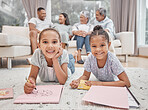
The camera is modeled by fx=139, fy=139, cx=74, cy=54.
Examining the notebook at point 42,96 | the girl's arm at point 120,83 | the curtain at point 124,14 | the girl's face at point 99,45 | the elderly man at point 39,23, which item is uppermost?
the curtain at point 124,14

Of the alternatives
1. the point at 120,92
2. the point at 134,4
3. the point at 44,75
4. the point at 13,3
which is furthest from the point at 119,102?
the point at 13,3

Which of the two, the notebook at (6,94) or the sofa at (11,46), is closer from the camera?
the notebook at (6,94)

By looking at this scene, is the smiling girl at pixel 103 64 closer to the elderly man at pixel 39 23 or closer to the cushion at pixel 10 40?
the cushion at pixel 10 40

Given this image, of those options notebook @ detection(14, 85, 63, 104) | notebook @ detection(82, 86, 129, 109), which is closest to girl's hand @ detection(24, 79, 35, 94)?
notebook @ detection(14, 85, 63, 104)

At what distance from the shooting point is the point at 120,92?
0.77 meters

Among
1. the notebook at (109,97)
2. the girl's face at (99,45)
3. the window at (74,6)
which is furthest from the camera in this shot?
the window at (74,6)

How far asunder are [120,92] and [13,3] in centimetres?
417

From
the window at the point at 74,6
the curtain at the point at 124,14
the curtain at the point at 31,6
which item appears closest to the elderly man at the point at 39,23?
the curtain at the point at 31,6

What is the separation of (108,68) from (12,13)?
3.84 m

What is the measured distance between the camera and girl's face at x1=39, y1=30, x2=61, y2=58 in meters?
0.97

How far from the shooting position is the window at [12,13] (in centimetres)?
377

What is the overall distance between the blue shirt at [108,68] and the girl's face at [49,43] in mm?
285

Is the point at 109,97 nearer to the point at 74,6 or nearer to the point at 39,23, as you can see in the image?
the point at 39,23

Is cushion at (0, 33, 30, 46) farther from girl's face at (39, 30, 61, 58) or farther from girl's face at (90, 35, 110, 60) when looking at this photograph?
girl's face at (90, 35, 110, 60)
